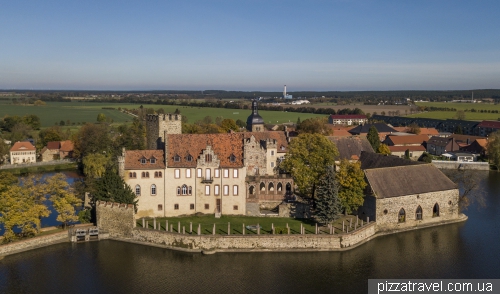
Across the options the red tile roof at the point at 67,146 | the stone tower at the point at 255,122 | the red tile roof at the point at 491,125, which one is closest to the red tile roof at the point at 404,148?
the red tile roof at the point at 491,125

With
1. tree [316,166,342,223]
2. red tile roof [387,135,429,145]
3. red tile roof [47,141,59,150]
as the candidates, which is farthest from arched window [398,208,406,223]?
red tile roof [47,141,59,150]

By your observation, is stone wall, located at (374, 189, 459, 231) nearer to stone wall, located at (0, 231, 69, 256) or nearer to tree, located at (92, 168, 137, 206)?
tree, located at (92, 168, 137, 206)

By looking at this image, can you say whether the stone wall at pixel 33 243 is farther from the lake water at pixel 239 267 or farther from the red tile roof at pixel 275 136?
the red tile roof at pixel 275 136

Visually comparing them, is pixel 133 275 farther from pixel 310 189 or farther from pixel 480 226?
pixel 480 226

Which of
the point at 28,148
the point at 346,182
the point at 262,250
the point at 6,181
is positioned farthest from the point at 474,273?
the point at 28,148

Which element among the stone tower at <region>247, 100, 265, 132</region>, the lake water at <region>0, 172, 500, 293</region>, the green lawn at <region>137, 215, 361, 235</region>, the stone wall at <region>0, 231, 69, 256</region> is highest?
the stone tower at <region>247, 100, 265, 132</region>

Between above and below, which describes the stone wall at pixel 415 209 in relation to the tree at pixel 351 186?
below
